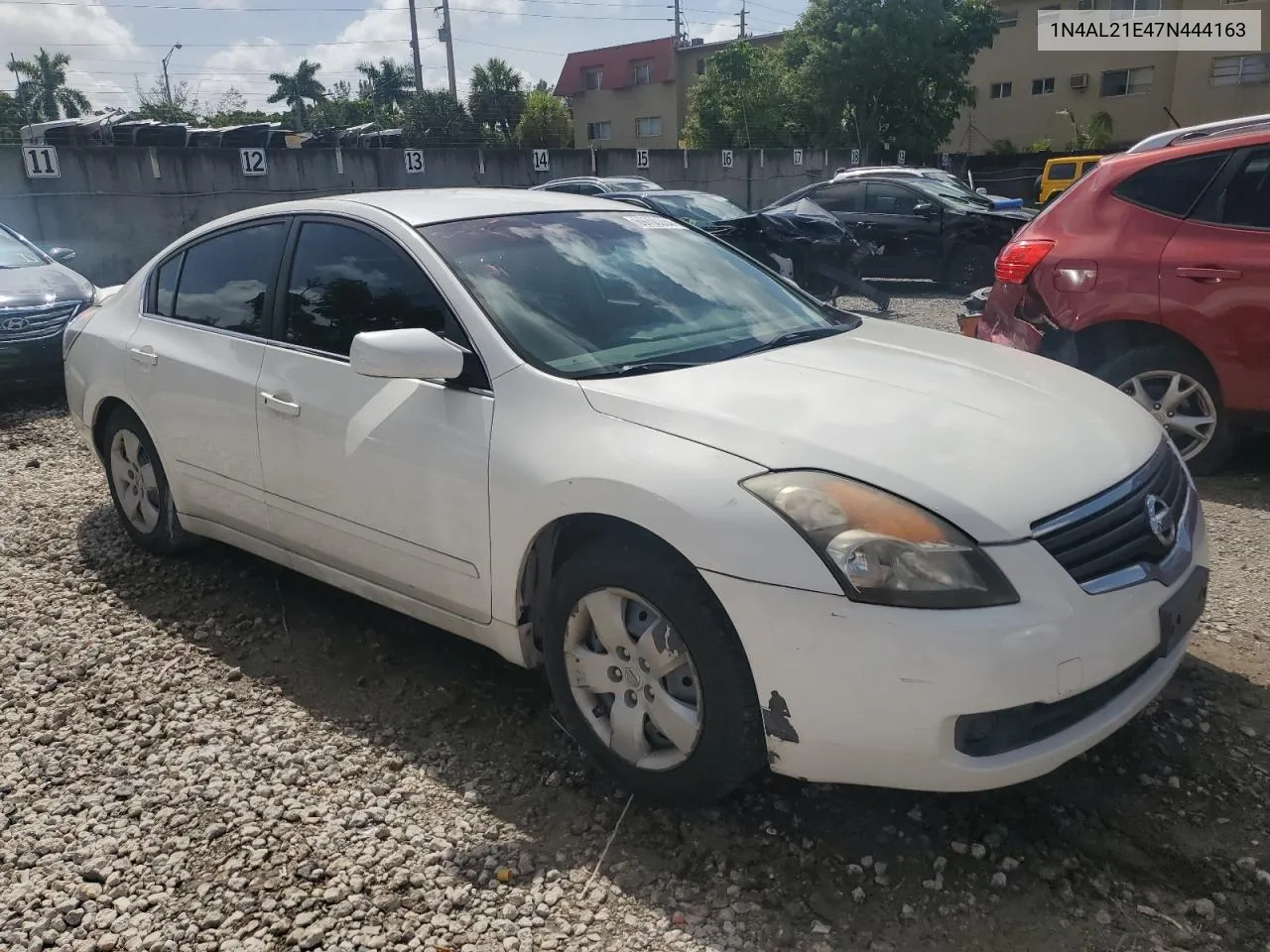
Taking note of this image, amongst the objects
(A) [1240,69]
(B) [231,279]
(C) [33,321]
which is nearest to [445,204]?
(B) [231,279]

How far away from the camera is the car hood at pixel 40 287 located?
7.89m

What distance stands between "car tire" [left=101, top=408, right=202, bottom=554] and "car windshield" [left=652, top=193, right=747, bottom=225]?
→ 7974 millimetres

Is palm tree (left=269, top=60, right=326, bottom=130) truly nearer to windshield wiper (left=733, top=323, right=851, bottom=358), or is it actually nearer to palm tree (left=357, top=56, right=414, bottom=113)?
palm tree (left=357, top=56, right=414, bottom=113)

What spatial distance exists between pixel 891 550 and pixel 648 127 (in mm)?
59207

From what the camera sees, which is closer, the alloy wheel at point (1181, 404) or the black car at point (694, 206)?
the alloy wheel at point (1181, 404)

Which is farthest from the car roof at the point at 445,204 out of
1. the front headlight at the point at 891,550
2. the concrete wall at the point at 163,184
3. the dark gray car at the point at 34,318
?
the concrete wall at the point at 163,184

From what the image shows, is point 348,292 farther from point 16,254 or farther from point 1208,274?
point 16,254

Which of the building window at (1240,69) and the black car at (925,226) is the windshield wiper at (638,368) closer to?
the black car at (925,226)

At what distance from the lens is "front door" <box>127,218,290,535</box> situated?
3.69m

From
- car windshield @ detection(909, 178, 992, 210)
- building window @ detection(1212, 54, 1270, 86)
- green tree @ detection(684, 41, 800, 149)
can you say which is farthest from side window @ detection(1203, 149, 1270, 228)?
green tree @ detection(684, 41, 800, 149)

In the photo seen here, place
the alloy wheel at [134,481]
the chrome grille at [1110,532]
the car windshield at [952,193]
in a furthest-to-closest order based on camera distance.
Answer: the car windshield at [952,193], the alloy wheel at [134,481], the chrome grille at [1110,532]

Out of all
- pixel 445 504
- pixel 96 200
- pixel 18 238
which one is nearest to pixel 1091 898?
pixel 445 504

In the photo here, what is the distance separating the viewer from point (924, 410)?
2.63 meters

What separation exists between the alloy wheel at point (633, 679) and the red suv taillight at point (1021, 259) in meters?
3.75
